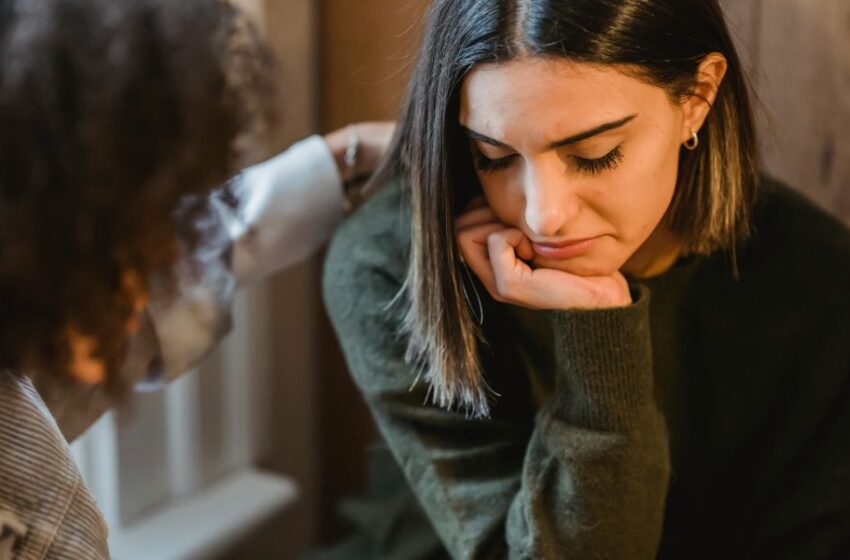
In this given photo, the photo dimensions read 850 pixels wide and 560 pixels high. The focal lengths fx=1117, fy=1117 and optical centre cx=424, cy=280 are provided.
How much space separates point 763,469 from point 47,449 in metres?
0.63

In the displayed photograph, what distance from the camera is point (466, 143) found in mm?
923

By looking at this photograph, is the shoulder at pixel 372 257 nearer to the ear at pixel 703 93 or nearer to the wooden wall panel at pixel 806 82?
the ear at pixel 703 93

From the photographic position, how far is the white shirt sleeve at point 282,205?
1094 millimetres

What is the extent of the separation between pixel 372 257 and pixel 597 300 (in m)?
0.23

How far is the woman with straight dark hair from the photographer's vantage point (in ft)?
2.75

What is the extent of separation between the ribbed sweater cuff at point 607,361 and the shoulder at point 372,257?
18 cm

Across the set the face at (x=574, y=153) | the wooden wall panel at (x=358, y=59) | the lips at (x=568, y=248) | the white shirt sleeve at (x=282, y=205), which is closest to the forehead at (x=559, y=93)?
the face at (x=574, y=153)

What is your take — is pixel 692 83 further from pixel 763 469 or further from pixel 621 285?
pixel 763 469

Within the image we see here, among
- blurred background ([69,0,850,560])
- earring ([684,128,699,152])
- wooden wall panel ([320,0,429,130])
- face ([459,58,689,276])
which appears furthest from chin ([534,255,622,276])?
wooden wall panel ([320,0,429,130])

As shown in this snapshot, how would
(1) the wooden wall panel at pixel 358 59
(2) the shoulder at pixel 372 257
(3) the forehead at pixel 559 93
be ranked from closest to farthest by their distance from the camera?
1. (3) the forehead at pixel 559 93
2. (2) the shoulder at pixel 372 257
3. (1) the wooden wall panel at pixel 358 59

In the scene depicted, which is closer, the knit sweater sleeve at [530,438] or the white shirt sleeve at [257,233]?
the knit sweater sleeve at [530,438]

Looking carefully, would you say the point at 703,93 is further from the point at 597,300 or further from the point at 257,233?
the point at 257,233

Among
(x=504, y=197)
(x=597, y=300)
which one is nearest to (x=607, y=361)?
(x=597, y=300)

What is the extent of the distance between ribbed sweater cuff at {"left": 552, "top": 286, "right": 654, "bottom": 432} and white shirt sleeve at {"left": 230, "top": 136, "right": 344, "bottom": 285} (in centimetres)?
31
